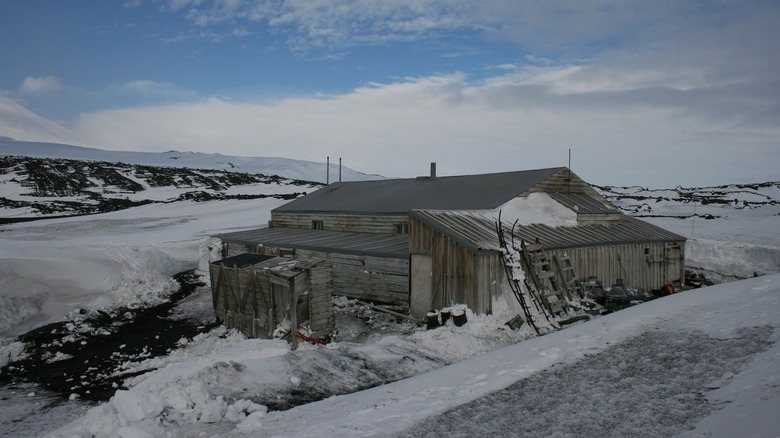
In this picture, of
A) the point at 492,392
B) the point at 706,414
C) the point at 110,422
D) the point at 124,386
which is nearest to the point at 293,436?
the point at 110,422

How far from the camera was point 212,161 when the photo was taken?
14612cm

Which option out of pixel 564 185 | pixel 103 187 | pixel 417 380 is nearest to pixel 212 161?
pixel 103 187

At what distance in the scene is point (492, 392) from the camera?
9172 mm

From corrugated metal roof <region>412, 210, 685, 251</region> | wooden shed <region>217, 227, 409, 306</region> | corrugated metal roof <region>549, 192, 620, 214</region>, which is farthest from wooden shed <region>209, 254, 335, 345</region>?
corrugated metal roof <region>549, 192, 620, 214</region>

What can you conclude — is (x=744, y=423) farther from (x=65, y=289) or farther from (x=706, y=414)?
(x=65, y=289)

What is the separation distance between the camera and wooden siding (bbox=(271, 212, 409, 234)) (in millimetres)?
26828

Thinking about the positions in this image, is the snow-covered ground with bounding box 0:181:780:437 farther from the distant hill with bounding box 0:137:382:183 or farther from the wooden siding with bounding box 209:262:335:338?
the distant hill with bounding box 0:137:382:183

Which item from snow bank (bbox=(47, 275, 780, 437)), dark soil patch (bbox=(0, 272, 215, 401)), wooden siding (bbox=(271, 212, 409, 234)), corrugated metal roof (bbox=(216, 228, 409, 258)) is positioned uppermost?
wooden siding (bbox=(271, 212, 409, 234))

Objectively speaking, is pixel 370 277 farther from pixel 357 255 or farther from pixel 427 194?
pixel 427 194

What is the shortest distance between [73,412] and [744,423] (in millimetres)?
12224

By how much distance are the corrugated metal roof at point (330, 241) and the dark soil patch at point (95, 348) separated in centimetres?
687

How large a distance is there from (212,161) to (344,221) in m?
127

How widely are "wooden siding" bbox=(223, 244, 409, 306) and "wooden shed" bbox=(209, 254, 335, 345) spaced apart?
3.39 m

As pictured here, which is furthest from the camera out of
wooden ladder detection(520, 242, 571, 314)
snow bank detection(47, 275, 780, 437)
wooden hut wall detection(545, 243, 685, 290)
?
wooden hut wall detection(545, 243, 685, 290)
